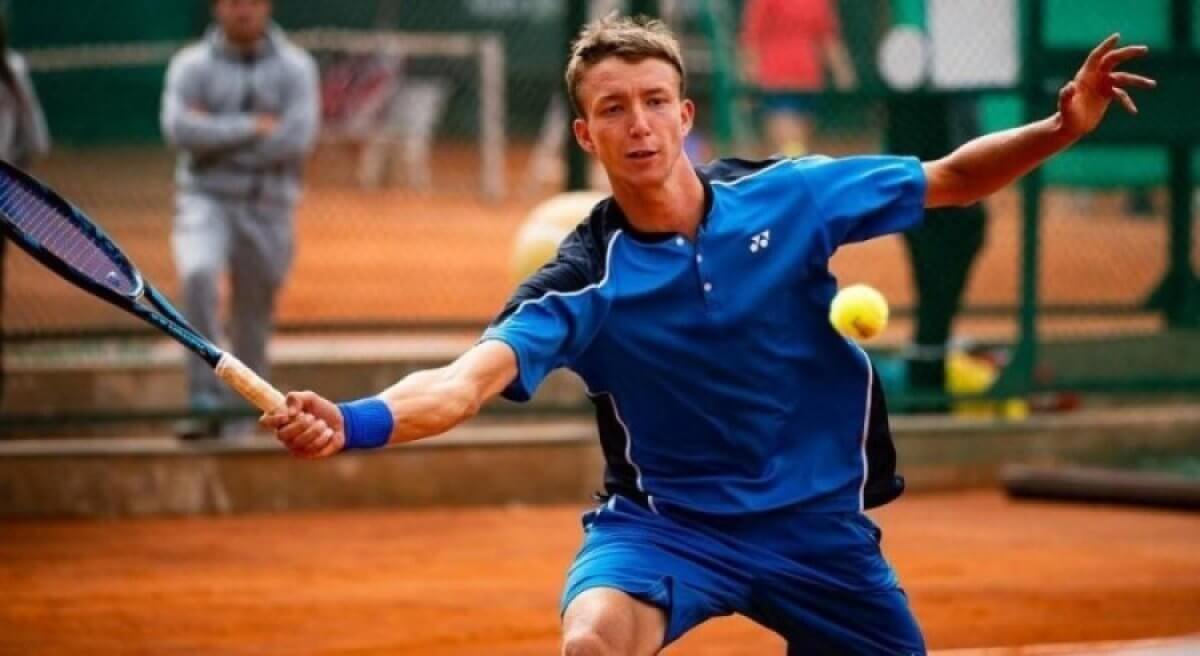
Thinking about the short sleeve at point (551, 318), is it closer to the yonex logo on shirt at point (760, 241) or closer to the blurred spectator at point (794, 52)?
the yonex logo on shirt at point (760, 241)

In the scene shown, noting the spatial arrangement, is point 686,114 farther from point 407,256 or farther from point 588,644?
point 407,256

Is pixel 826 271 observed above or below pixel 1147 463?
above

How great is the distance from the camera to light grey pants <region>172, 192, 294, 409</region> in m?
9.73

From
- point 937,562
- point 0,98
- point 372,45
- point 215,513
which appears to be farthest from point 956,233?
point 372,45

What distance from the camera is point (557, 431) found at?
1015 cm

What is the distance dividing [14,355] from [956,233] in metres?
4.24

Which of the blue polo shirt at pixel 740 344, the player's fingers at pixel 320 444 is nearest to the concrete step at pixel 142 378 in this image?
the blue polo shirt at pixel 740 344

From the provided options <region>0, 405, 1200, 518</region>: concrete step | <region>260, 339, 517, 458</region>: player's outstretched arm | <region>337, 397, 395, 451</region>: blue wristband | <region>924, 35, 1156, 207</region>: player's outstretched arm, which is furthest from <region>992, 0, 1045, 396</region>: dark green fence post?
<region>337, 397, 395, 451</region>: blue wristband

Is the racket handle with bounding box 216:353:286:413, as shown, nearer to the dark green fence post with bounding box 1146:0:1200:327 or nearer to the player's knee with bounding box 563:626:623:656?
the player's knee with bounding box 563:626:623:656

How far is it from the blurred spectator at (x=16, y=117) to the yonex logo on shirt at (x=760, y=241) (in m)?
5.57

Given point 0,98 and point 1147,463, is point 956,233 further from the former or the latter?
point 0,98

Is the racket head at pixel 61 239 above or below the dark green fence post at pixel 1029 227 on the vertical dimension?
above

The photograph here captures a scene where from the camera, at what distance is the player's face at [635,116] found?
4711mm

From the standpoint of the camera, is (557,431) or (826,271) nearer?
(826,271)
